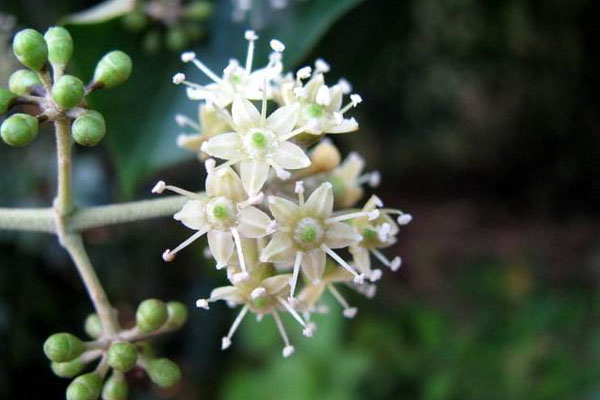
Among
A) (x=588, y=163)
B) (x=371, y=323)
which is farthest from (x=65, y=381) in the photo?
(x=588, y=163)

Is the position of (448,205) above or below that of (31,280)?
above

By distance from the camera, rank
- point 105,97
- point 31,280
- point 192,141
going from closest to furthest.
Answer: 1. point 192,141
2. point 105,97
3. point 31,280

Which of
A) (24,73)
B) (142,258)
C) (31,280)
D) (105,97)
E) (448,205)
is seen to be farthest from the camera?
(448,205)

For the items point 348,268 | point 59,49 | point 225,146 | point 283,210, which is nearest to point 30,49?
point 59,49

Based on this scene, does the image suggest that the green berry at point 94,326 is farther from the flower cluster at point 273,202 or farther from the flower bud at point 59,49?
the flower bud at point 59,49

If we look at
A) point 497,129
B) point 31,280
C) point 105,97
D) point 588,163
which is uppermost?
point 497,129

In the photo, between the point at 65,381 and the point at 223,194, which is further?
the point at 65,381

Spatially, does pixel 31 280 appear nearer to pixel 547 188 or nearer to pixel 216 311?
pixel 216 311

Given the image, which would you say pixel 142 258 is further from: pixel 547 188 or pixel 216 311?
pixel 547 188
